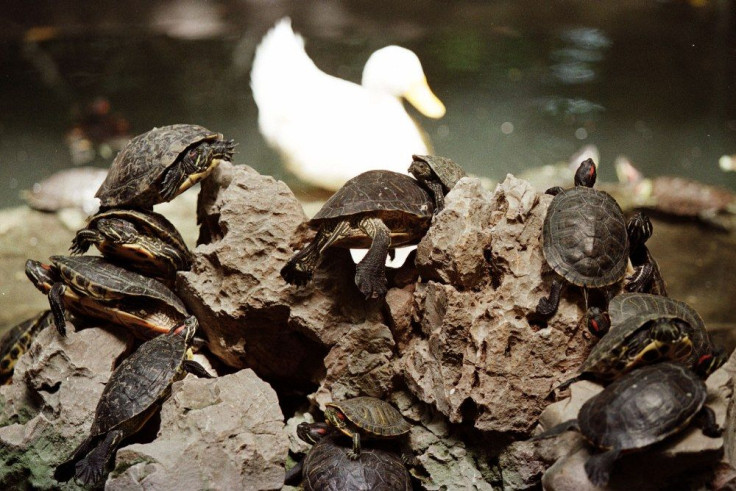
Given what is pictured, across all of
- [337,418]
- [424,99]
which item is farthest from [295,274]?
[424,99]

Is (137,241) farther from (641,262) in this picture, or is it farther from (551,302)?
(641,262)

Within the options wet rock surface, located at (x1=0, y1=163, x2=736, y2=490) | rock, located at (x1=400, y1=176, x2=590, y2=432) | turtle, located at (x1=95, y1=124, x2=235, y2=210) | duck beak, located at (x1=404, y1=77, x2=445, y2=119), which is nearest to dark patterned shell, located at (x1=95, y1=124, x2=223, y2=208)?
turtle, located at (x1=95, y1=124, x2=235, y2=210)

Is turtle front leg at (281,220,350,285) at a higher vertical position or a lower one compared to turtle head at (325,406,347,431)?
higher

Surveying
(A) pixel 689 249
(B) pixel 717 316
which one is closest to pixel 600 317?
(B) pixel 717 316

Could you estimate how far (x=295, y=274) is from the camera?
2.26 metres

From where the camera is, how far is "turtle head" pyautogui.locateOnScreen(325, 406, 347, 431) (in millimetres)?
2150

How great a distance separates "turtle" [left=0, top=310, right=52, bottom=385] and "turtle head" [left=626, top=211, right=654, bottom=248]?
98.4 inches

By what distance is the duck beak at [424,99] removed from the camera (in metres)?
3.66

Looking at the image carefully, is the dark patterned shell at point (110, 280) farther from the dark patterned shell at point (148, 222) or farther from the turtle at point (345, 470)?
the turtle at point (345, 470)

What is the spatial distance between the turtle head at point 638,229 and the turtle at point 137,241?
173 centimetres

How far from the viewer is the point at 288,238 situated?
2.37 meters

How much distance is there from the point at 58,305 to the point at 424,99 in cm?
236

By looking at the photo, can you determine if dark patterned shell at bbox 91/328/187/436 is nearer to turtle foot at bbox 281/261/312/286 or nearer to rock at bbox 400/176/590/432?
turtle foot at bbox 281/261/312/286

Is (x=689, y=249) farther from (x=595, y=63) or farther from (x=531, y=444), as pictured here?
(x=531, y=444)
